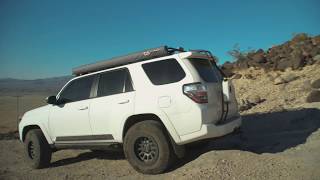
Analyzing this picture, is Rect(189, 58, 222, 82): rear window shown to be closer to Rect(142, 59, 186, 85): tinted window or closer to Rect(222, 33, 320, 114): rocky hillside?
Rect(142, 59, 186, 85): tinted window

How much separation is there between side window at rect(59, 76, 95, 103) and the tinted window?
1.44m

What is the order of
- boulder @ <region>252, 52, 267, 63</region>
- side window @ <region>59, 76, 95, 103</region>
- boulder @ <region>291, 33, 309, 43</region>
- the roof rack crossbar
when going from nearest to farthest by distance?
the roof rack crossbar < side window @ <region>59, 76, 95, 103</region> < boulder @ <region>252, 52, 267, 63</region> < boulder @ <region>291, 33, 309, 43</region>

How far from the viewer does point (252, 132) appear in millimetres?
9062

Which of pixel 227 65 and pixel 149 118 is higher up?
pixel 227 65

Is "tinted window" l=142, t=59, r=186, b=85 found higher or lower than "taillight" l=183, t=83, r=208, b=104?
higher

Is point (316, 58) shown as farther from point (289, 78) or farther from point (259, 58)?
point (259, 58)

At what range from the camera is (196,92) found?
5363 mm

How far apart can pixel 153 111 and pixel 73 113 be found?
2.01 meters

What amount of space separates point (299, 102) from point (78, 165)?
765 cm

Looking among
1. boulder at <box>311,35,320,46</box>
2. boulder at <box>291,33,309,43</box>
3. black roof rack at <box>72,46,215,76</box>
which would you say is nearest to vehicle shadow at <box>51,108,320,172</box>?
black roof rack at <box>72,46,215,76</box>

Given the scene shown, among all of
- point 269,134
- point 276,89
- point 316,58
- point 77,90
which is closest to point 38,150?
point 77,90

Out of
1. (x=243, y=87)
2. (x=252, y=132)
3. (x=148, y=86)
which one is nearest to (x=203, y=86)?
(x=148, y=86)

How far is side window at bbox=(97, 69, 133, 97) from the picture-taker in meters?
6.28

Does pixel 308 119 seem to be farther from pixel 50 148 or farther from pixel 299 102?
pixel 50 148
